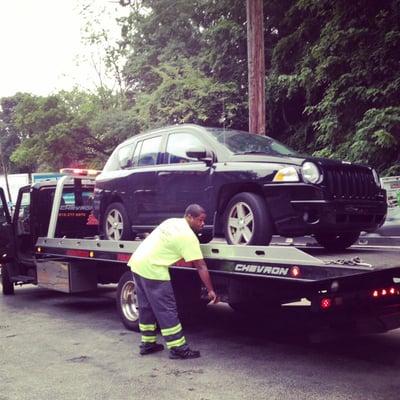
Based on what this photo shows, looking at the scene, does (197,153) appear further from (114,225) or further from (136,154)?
(114,225)

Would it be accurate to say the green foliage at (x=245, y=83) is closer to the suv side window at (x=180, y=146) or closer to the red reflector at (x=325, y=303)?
the suv side window at (x=180, y=146)

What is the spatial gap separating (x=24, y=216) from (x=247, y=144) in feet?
17.7

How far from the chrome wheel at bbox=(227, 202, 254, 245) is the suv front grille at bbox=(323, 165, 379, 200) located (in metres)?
0.84

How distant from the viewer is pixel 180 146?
671cm

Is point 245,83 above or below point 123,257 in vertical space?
above

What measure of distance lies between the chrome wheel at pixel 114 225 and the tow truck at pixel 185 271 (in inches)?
12.7

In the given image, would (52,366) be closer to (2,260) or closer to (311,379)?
(311,379)

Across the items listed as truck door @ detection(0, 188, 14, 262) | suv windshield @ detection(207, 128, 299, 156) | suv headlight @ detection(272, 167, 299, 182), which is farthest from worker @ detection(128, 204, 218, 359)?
truck door @ detection(0, 188, 14, 262)

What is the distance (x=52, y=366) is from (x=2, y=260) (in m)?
5.13

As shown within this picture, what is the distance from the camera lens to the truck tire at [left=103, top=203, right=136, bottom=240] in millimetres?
7406

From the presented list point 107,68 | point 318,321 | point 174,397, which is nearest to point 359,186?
point 318,321

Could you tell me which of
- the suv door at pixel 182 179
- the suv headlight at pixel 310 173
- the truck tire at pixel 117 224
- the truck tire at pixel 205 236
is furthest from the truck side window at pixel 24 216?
the suv headlight at pixel 310 173

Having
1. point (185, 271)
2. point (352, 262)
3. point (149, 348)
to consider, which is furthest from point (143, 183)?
point (352, 262)

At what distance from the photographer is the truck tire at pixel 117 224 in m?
7.41
